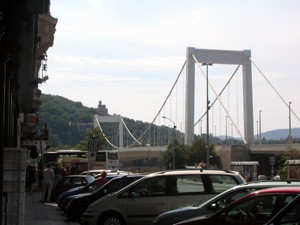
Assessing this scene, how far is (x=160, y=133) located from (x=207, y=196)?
326ft

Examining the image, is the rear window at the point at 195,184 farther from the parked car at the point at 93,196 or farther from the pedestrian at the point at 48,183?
the pedestrian at the point at 48,183

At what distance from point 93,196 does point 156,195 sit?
11.0 feet

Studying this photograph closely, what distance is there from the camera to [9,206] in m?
9.88

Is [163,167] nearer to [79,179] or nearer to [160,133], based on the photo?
[160,133]

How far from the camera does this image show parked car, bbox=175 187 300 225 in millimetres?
8648

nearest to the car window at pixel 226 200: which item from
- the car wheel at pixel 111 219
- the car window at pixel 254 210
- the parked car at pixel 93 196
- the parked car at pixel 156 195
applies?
the car window at pixel 254 210

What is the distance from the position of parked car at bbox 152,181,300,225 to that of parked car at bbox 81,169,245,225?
102 inches

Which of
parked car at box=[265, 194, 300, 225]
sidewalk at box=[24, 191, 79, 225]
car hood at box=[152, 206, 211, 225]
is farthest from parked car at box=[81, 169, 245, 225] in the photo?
parked car at box=[265, 194, 300, 225]

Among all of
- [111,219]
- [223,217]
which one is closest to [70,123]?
[111,219]

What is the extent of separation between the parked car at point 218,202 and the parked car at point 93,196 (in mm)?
4989

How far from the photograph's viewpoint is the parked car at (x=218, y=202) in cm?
1045

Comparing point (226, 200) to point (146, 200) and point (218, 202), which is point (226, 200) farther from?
point (146, 200)

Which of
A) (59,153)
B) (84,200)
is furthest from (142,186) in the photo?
(59,153)

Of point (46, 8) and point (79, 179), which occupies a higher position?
point (46, 8)
